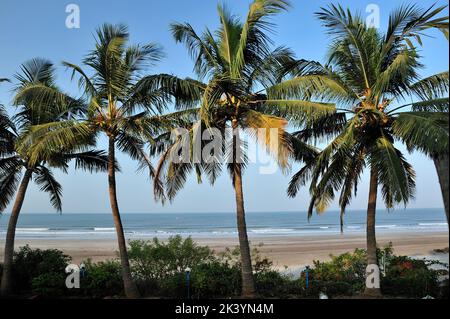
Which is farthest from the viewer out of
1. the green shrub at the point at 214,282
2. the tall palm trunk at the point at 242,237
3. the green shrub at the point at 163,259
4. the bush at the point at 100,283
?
the green shrub at the point at 163,259

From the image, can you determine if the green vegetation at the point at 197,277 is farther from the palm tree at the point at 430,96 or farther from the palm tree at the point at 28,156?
the palm tree at the point at 430,96

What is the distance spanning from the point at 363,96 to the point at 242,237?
4503 mm

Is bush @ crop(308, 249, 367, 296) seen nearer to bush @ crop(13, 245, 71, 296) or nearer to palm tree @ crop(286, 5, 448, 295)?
palm tree @ crop(286, 5, 448, 295)

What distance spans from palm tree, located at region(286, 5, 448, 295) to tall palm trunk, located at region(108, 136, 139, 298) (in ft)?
14.7

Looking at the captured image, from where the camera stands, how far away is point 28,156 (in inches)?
426

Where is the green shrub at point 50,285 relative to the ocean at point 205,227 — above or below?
above

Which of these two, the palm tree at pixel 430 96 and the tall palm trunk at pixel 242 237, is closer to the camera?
the palm tree at pixel 430 96

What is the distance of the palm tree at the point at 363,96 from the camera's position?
8.91 m

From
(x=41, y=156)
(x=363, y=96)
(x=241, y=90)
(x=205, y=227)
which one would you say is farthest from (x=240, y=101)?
(x=205, y=227)

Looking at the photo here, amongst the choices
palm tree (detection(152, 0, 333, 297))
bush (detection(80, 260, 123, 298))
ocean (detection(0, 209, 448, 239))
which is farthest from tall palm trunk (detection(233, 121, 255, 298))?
ocean (detection(0, 209, 448, 239))

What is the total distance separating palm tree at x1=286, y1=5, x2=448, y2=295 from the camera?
8914 mm

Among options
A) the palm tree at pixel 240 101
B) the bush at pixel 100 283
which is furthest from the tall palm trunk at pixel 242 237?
the bush at pixel 100 283

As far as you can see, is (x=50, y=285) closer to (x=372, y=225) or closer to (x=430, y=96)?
(x=372, y=225)

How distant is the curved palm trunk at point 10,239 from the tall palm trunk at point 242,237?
5.77m
